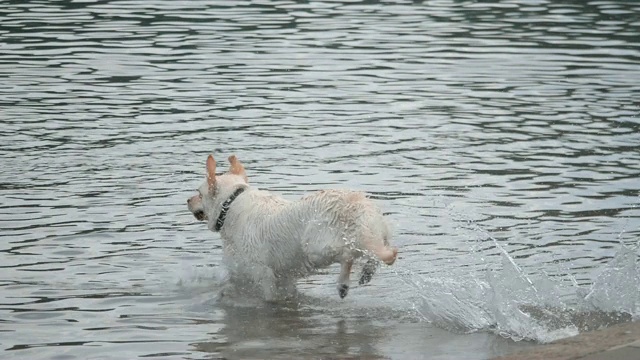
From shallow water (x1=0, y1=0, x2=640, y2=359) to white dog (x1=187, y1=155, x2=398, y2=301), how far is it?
0.99 ft

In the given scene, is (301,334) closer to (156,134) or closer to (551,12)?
(156,134)

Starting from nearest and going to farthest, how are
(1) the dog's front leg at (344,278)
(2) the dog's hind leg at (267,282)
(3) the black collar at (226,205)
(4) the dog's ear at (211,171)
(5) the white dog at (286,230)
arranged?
(5) the white dog at (286,230) < (1) the dog's front leg at (344,278) < (2) the dog's hind leg at (267,282) < (4) the dog's ear at (211,171) < (3) the black collar at (226,205)

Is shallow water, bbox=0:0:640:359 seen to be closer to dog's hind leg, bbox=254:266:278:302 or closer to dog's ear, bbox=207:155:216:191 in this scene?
dog's hind leg, bbox=254:266:278:302

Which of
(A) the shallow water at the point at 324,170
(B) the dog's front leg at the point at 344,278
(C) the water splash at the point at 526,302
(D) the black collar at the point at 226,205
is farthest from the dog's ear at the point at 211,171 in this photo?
(C) the water splash at the point at 526,302

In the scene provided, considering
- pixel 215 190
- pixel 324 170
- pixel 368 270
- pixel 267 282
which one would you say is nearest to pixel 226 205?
pixel 215 190

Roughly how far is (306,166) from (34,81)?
6830 millimetres

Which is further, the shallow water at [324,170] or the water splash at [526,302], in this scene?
the shallow water at [324,170]

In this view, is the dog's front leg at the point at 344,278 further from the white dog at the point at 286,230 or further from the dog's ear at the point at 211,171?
the dog's ear at the point at 211,171

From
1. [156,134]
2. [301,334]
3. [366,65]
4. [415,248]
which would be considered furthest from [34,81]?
[301,334]

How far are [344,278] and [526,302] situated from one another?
133 centimetres

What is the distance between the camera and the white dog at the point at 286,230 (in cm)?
881

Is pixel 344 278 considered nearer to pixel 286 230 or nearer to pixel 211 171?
pixel 286 230

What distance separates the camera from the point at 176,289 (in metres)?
9.83

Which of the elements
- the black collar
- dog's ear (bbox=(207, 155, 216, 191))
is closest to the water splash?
the black collar
